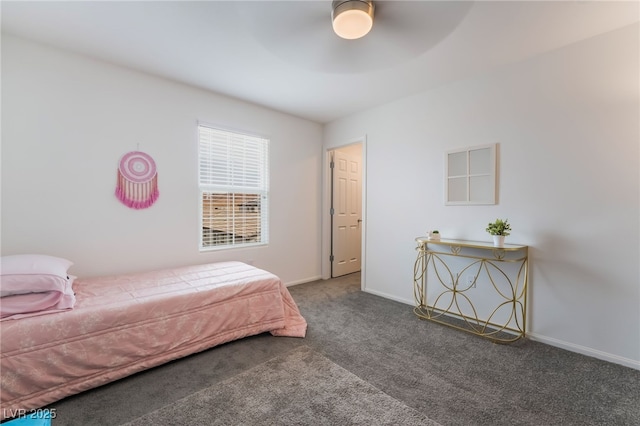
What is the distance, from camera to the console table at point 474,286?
2.47m

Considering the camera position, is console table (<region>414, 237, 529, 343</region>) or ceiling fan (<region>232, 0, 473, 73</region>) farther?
console table (<region>414, 237, 529, 343</region>)

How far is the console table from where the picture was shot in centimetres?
247

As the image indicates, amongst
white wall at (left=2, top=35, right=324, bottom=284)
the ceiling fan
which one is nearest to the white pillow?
white wall at (left=2, top=35, right=324, bottom=284)

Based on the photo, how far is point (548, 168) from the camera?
234 centimetres

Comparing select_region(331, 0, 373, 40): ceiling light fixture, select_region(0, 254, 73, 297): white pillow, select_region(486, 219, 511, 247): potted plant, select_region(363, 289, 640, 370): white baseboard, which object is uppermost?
select_region(331, 0, 373, 40): ceiling light fixture

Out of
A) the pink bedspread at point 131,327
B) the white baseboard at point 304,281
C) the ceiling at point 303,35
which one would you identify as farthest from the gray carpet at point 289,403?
the ceiling at point 303,35

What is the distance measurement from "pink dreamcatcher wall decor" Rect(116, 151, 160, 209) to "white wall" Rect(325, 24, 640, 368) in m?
2.99

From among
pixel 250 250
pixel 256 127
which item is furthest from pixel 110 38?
pixel 250 250

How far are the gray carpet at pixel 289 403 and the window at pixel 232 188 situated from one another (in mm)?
1846

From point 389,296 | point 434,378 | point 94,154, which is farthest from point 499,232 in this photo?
point 94,154

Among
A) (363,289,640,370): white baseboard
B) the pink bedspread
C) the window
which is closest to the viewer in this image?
the pink bedspread

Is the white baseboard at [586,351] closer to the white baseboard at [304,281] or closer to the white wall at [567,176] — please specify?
the white wall at [567,176]

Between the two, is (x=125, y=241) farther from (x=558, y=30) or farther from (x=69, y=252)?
(x=558, y=30)

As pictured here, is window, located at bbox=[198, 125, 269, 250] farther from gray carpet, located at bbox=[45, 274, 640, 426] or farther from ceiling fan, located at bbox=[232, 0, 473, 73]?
ceiling fan, located at bbox=[232, 0, 473, 73]
